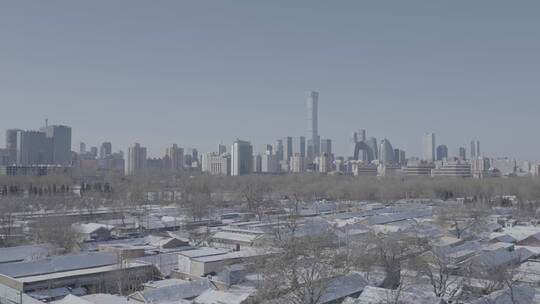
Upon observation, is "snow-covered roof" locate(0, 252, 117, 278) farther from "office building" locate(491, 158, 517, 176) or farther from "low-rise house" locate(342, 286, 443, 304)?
"office building" locate(491, 158, 517, 176)

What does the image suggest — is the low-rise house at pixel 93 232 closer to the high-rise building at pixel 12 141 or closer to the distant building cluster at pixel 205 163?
the distant building cluster at pixel 205 163

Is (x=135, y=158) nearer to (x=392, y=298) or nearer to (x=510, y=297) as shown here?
(x=392, y=298)

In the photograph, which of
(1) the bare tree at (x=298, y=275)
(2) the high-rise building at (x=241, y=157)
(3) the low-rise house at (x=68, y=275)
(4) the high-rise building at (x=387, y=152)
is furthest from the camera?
(4) the high-rise building at (x=387, y=152)

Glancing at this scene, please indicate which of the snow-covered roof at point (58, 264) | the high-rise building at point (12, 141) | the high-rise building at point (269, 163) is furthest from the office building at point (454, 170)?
the high-rise building at point (12, 141)

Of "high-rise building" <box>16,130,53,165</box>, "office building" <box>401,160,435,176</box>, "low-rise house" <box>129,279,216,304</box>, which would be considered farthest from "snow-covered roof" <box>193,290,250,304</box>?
"high-rise building" <box>16,130,53,165</box>

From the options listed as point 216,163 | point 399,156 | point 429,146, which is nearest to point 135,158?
point 216,163

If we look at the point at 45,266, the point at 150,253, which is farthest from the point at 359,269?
the point at 45,266
